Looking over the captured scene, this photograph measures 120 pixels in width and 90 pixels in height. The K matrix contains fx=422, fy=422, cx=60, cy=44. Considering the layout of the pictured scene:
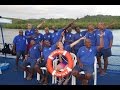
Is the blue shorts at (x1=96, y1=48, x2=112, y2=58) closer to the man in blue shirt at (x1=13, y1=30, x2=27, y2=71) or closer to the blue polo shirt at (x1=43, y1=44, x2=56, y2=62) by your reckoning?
the blue polo shirt at (x1=43, y1=44, x2=56, y2=62)

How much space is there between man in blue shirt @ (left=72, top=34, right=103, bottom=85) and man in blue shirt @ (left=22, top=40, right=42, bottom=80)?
0.78 m

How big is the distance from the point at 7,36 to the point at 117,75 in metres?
2.14

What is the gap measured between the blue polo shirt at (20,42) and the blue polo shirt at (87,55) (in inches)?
47.0

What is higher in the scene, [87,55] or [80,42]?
[80,42]

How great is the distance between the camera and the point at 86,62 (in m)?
7.20

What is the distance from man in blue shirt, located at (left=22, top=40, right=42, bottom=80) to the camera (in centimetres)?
760

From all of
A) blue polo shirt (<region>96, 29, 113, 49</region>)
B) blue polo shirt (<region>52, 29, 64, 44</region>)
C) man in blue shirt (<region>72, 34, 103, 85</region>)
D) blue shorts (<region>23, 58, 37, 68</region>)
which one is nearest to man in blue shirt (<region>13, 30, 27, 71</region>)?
blue shorts (<region>23, 58, 37, 68</region>)

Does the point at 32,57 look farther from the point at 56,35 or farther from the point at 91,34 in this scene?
the point at 91,34

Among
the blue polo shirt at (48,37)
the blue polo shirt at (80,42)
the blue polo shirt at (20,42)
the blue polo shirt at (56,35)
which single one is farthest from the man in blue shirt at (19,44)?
the blue polo shirt at (80,42)

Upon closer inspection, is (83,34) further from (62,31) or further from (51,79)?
(51,79)

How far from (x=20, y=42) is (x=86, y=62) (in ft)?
4.49

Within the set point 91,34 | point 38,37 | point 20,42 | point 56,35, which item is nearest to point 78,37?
point 91,34

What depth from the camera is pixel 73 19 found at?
747 centimetres

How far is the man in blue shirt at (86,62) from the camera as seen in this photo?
282 inches
